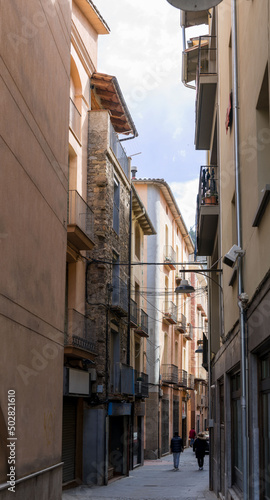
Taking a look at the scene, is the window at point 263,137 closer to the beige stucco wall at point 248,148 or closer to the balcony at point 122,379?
the beige stucco wall at point 248,148

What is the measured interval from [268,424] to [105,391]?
48.8ft

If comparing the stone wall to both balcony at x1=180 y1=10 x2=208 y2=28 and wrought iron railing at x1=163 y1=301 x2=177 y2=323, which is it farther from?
wrought iron railing at x1=163 y1=301 x2=177 y2=323

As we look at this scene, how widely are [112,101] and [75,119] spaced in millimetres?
4547

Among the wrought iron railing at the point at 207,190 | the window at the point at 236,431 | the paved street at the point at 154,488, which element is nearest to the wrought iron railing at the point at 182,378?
the paved street at the point at 154,488

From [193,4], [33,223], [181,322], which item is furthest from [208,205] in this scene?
[181,322]

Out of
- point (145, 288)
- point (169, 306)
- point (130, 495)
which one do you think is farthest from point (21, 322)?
point (169, 306)

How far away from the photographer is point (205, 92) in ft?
52.5

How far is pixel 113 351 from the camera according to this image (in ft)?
81.5

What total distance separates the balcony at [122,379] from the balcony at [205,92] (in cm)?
840

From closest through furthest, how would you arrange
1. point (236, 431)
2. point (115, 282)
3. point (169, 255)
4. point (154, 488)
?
point (236, 431) → point (154, 488) → point (115, 282) → point (169, 255)

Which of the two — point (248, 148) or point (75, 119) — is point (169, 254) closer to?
point (75, 119)

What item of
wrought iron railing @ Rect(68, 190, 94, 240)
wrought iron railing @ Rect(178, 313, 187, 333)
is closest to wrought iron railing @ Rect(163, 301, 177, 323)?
wrought iron railing @ Rect(178, 313, 187, 333)

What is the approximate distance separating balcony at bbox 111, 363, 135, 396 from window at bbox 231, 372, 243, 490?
11099mm

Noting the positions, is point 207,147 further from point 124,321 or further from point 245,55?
point 245,55
